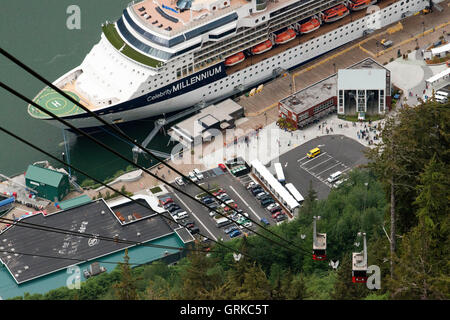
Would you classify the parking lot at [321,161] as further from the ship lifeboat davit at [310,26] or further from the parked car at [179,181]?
the ship lifeboat davit at [310,26]

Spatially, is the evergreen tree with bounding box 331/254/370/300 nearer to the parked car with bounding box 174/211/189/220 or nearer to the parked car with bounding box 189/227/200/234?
the parked car with bounding box 189/227/200/234

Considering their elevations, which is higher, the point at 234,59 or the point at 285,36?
the point at 285,36

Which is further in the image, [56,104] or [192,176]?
[56,104]

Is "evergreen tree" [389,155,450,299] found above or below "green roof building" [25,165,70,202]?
below

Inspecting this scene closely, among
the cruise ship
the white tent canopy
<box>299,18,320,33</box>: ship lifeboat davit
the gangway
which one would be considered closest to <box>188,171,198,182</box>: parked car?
the gangway

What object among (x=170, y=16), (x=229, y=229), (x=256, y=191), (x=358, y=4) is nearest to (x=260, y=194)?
(x=256, y=191)

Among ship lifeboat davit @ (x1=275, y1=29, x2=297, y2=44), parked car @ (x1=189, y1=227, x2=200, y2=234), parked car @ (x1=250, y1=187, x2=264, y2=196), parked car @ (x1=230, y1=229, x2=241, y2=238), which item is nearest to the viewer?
parked car @ (x1=230, y1=229, x2=241, y2=238)

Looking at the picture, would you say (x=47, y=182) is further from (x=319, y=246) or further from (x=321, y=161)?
(x=319, y=246)
